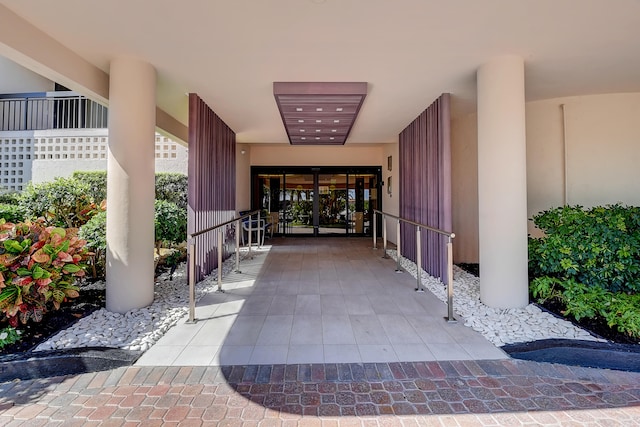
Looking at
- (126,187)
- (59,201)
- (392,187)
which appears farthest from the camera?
(392,187)

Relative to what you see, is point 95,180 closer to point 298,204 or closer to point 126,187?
point 126,187

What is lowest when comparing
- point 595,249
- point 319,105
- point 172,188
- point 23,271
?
point 23,271

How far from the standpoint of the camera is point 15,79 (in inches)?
368

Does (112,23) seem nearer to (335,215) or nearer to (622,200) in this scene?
(622,200)

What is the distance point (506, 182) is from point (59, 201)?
7.35 metres

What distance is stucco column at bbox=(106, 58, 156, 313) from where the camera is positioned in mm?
3527

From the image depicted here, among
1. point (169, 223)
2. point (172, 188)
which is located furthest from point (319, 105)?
point (172, 188)

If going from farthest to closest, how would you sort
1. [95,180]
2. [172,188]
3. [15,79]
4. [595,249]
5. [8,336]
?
[15,79] < [172,188] < [95,180] < [595,249] < [8,336]

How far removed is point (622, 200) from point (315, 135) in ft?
18.5

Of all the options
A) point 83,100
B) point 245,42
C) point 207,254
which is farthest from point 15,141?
point 245,42

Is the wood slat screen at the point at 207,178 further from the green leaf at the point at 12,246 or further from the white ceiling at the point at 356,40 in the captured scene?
the green leaf at the point at 12,246

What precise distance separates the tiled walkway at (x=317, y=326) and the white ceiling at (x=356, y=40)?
292 centimetres

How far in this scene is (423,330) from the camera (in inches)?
122

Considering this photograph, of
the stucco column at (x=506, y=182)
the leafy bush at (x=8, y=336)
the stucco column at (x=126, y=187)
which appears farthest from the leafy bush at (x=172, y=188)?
the stucco column at (x=506, y=182)
